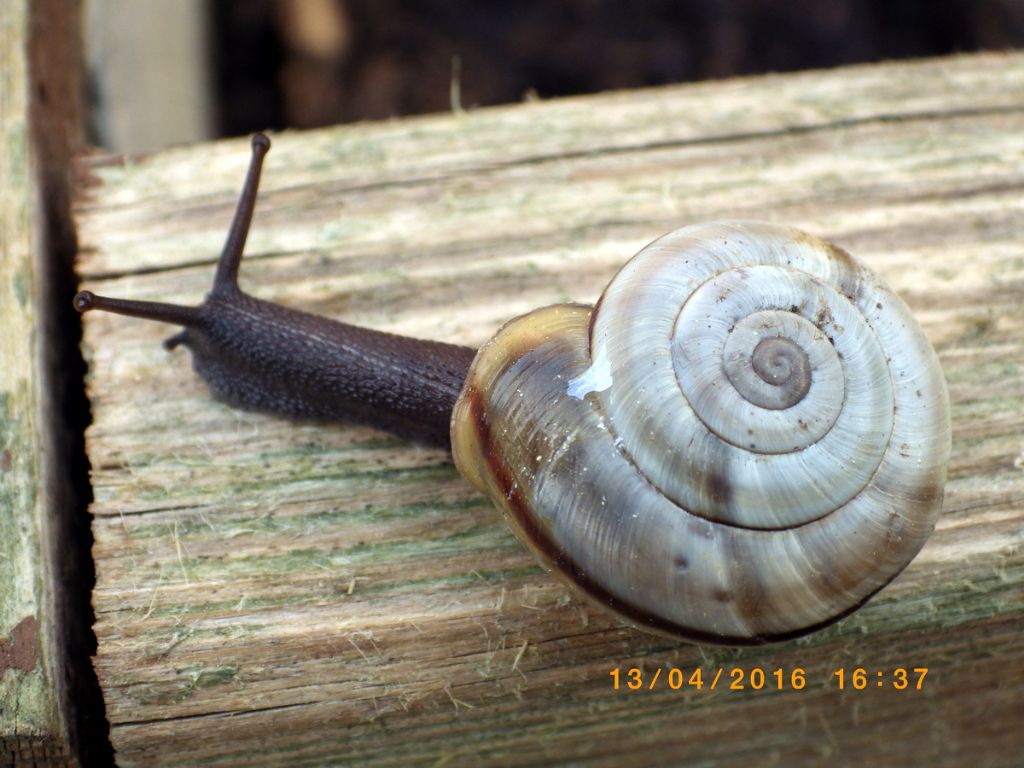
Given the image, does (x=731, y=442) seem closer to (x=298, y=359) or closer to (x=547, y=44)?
(x=298, y=359)

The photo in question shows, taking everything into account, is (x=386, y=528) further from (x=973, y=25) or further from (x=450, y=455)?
(x=973, y=25)

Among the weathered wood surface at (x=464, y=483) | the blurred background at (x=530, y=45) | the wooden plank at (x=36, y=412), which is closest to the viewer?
the wooden plank at (x=36, y=412)

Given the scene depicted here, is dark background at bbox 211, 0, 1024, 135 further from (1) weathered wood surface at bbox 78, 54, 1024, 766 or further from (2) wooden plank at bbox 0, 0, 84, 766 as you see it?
(2) wooden plank at bbox 0, 0, 84, 766

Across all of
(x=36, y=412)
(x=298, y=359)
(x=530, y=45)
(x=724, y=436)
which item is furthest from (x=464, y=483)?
(x=530, y=45)

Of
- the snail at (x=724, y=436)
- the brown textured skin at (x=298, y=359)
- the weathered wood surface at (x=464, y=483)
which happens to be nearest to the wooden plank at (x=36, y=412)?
the weathered wood surface at (x=464, y=483)

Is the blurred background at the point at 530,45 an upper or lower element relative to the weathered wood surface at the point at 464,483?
upper

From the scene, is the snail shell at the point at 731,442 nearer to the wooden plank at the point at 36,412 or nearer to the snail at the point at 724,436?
the snail at the point at 724,436

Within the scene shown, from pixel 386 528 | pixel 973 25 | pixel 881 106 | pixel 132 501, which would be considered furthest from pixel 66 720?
pixel 973 25

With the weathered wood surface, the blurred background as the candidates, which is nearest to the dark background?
the blurred background
